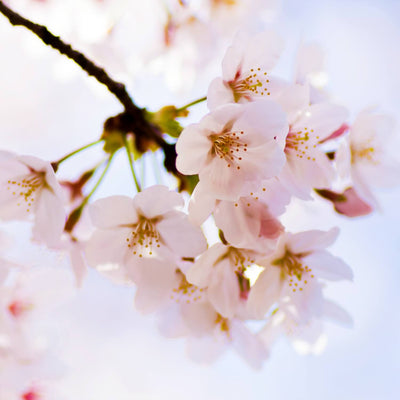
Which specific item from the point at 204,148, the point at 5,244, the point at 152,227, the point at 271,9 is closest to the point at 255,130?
the point at 204,148

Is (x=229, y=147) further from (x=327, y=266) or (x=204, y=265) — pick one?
(x=327, y=266)

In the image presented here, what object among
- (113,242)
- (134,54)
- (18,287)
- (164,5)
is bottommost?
(113,242)

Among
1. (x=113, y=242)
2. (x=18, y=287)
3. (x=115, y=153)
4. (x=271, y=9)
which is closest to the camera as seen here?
(x=113, y=242)

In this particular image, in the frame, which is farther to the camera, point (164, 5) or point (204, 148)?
point (164, 5)

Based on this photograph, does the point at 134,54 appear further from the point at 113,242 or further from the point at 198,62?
the point at 113,242

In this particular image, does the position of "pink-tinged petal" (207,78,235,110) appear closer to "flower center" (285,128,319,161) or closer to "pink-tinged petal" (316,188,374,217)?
"flower center" (285,128,319,161)

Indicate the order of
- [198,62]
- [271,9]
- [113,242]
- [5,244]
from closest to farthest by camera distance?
[113,242]
[5,244]
[198,62]
[271,9]

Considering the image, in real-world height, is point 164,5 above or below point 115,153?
above
